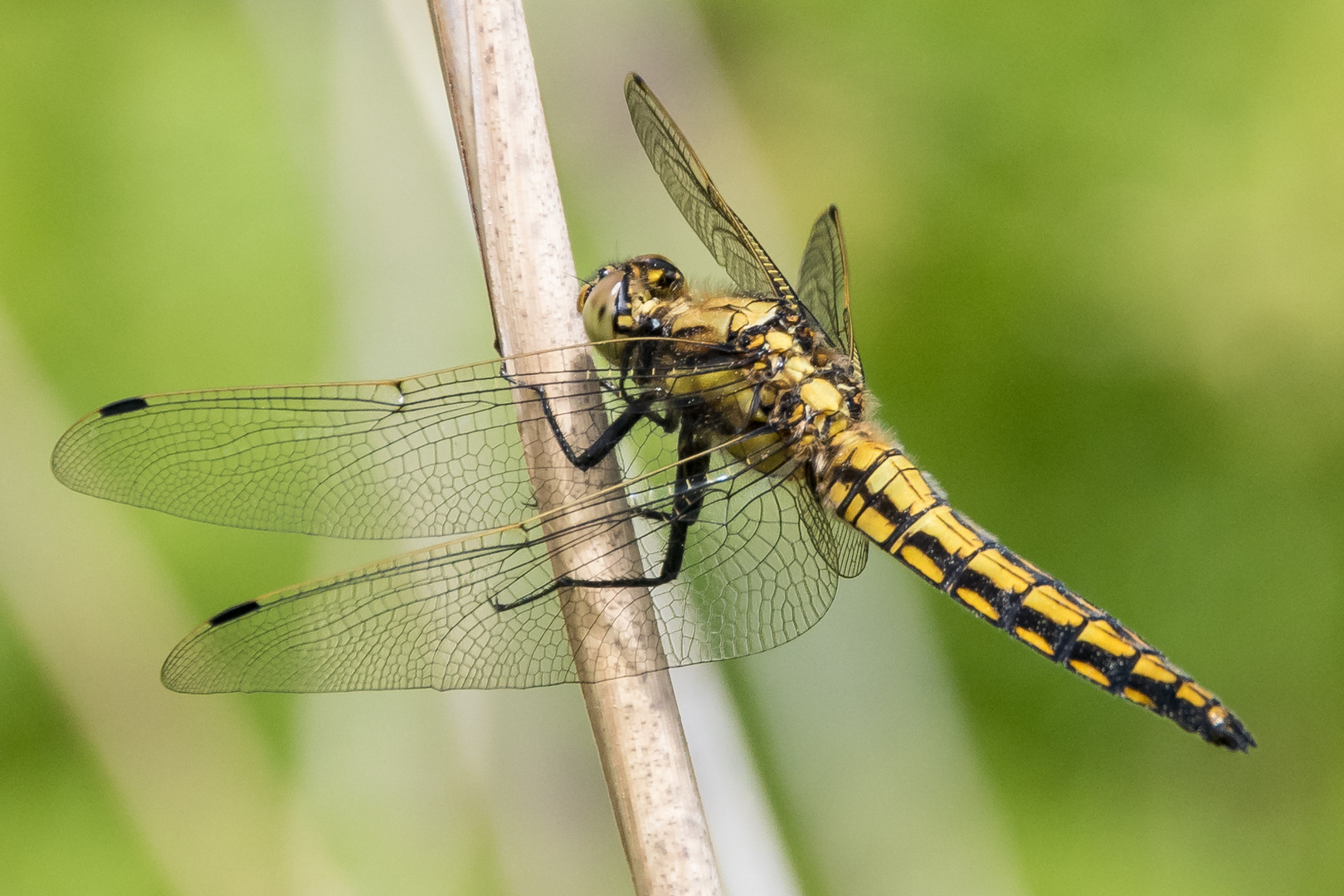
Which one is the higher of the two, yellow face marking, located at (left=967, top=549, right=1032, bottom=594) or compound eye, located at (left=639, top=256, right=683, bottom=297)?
compound eye, located at (left=639, top=256, right=683, bottom=297)

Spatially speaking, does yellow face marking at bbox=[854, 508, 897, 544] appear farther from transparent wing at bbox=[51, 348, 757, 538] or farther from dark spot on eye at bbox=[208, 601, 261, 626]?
dark spot on eye at bbox=[208, 601, 261, 626]

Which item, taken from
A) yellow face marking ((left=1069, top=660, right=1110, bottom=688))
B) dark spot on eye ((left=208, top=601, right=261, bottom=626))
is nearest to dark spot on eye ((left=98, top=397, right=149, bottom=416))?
dark spot on eye ((left=208, top=601, right=261, bottom=626))

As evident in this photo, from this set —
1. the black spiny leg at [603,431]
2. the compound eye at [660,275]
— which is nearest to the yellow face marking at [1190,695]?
the black spiny leg at [603,431]

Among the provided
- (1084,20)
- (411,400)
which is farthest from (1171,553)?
(411,400)

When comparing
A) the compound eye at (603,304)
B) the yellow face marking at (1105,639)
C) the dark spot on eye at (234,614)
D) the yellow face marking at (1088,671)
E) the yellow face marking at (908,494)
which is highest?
the compound eye at (603,304)

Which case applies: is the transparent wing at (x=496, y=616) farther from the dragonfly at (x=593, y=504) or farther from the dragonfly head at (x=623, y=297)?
the dragonfly head at (x=623, y=297)

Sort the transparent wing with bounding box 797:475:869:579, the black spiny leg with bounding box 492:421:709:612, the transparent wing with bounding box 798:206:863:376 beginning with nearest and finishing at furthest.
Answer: the black spiny leg with bounding box 492:421:709:612 < the transparent wing with bounding box 797:475:869:579 < the transparent wing with bounding box 798:206:863:376

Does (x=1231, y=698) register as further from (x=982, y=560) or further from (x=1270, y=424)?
(x=982, y=560)

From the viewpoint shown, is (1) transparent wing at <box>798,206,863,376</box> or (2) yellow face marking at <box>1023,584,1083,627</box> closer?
(2) yellow face marking at <box>1023,584,1083,627</box>
